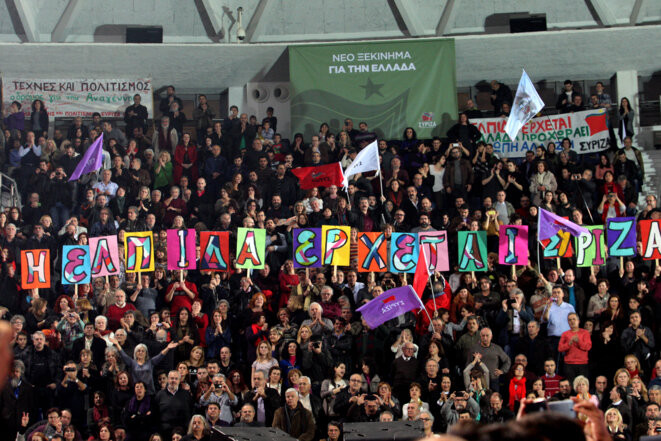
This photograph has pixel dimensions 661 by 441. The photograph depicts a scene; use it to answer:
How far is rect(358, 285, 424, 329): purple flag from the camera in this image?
12469 mm

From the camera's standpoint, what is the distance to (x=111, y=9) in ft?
72.2

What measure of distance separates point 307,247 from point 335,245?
0.42m

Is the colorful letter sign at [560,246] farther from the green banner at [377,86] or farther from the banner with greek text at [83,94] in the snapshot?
the banner with greek text at [83,94]

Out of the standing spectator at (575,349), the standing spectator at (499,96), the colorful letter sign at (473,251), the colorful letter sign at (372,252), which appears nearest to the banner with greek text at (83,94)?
the standing spectator at (499,96)

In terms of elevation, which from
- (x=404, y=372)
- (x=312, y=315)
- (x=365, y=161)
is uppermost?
(x=365, y=161)

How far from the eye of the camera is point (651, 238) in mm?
13992

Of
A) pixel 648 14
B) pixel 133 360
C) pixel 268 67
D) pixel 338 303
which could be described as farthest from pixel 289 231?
pixel 648 14

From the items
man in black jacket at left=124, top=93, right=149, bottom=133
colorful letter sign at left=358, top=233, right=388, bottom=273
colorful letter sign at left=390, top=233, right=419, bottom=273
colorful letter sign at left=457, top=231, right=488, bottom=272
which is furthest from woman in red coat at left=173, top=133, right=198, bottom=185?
colorful letter sign at left=457, top=231, right=488, bottom=272

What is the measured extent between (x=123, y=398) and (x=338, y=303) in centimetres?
310

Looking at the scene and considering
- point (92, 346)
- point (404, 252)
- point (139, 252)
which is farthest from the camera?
point (404, 252)

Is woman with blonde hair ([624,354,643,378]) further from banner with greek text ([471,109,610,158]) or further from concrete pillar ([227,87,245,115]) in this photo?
Result: concrete pillar ([227,87,245,115])

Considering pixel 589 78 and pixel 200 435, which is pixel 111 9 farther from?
pixel 200 435

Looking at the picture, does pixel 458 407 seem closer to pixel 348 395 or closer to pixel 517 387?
pixel 517 387

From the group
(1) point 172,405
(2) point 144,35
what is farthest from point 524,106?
(2) point 144,35
